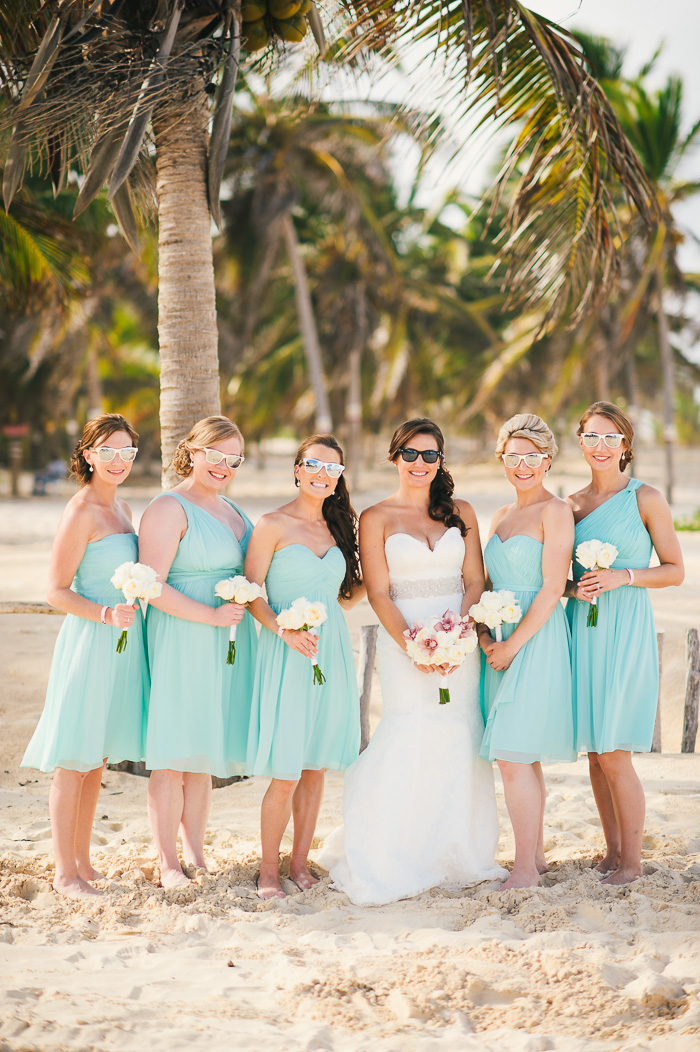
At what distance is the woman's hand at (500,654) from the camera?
4383 mm

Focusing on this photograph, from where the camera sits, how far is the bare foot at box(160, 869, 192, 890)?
4.23 metres

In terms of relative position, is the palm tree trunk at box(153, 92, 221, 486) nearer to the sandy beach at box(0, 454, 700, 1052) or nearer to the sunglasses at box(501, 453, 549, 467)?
the sunglasses at box(501, 453, 549, 467)

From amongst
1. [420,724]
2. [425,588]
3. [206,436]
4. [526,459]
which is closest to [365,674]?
[420,724]

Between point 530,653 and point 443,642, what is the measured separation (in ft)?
1.71

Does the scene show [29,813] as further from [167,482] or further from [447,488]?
[447,488]

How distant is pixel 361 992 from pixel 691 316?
29.0 m

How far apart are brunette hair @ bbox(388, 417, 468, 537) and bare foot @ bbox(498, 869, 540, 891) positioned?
166 centimetres

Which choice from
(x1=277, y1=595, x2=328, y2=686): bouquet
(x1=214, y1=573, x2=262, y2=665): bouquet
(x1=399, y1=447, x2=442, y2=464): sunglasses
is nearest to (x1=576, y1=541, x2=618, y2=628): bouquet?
(x1=399, y1=447, x2=442, y2=464): sunglasses

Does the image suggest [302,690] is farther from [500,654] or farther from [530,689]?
[530,689]

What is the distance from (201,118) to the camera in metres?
5.90

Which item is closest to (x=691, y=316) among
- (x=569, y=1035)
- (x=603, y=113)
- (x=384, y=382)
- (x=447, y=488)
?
(x=384, y=382)

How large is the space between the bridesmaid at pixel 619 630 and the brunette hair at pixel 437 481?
2.13 feet

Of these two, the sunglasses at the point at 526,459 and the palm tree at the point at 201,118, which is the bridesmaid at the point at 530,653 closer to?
the sunglasses at the point at 526,459

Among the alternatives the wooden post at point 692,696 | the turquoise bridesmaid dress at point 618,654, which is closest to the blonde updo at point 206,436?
the turquoise bridesmaid dress at point 618,654
